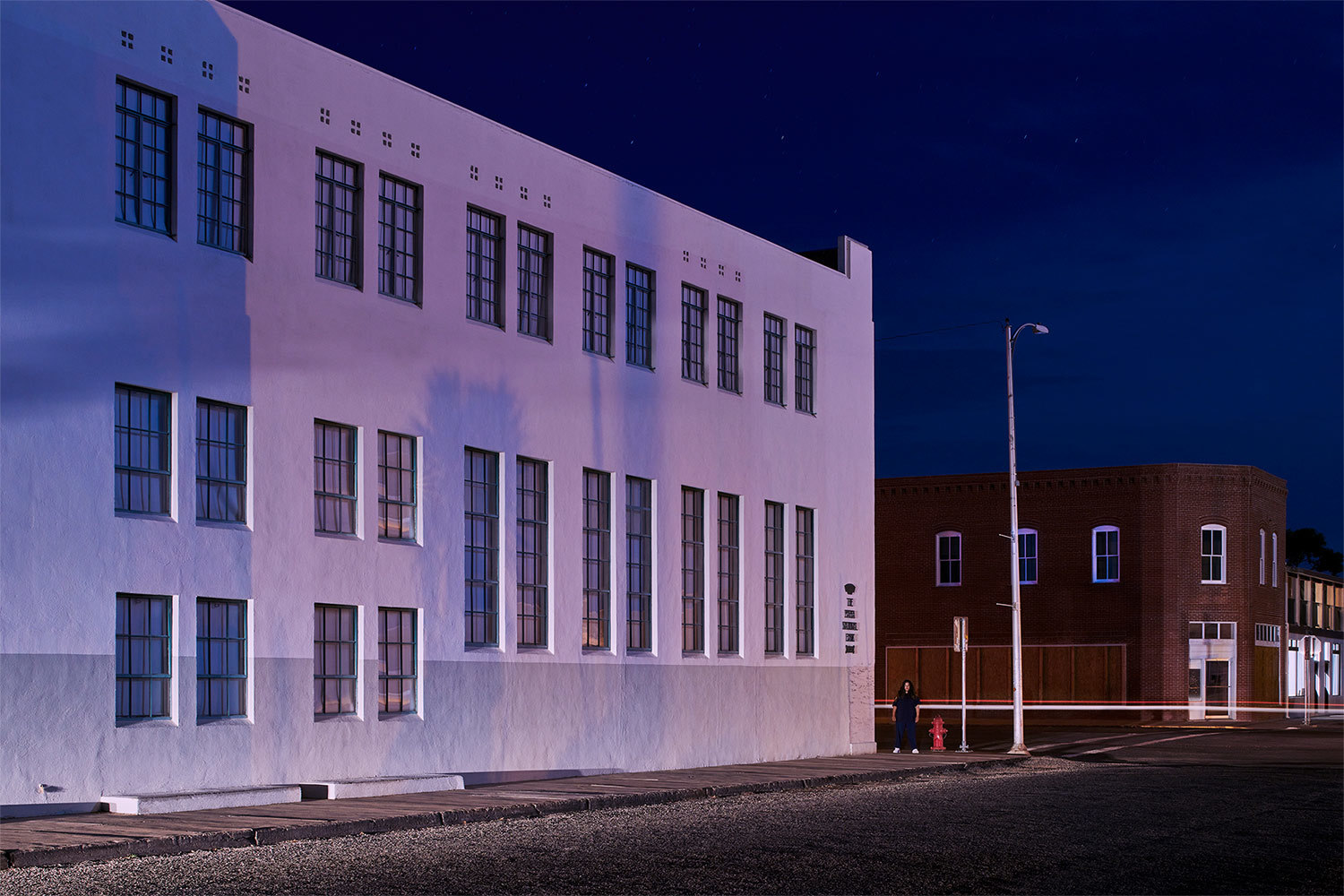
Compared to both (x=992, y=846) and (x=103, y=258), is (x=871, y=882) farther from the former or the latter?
(x=103, y=258)

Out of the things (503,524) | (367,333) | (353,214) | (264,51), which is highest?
(264,51)

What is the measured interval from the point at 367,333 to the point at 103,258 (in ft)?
15.3

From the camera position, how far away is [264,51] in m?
22.4

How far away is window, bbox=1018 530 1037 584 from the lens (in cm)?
6250

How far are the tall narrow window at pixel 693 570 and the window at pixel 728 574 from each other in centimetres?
69

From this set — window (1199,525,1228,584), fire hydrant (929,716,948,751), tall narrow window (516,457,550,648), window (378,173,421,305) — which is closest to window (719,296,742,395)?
tall narrow window (516,457,550,648)

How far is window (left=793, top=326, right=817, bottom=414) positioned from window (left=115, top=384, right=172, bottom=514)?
1691cm

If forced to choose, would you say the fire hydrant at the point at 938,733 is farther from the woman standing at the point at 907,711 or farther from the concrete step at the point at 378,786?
the concrete step at the point at 378,786

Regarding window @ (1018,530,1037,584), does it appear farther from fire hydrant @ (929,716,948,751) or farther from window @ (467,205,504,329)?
window @ (467,205,504,329)

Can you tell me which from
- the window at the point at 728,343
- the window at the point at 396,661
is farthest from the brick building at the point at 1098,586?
the window at the point at 396,661

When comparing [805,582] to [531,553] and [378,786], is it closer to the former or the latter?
[531,553]

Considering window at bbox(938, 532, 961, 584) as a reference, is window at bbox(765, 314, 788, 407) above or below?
above

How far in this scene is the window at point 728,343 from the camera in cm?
3284

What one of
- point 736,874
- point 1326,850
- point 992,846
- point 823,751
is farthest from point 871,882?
point 823,751
